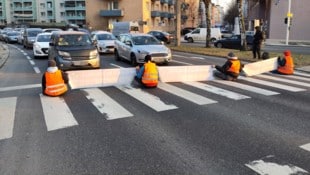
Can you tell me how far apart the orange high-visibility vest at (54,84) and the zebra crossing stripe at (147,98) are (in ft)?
6.16

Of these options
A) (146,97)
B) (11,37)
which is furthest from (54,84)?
(11,37)

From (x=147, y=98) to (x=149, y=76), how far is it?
167cm

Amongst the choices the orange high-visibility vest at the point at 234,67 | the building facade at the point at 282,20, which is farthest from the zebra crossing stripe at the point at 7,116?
the building facade at the point at 282,20

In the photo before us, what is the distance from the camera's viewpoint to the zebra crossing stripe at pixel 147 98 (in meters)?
8.46

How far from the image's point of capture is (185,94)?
10102 millimetres

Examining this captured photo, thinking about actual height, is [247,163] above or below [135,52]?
below

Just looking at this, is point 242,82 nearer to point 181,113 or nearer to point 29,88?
point 181,113

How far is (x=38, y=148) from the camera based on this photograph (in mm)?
5715

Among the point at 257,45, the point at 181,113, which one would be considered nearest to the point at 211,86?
the point at 181,113

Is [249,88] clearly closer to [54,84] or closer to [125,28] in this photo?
[54,84]

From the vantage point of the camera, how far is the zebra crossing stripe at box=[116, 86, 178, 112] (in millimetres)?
8461

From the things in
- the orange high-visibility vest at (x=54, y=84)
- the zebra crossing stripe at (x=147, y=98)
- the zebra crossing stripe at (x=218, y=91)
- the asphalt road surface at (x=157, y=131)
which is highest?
Answer: the orange high-visibility vest at (x=54, y=84)

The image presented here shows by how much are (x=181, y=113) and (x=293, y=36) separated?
144 ft

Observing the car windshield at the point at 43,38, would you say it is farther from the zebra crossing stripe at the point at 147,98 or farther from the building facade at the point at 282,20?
the building facade at the point at 282,20
